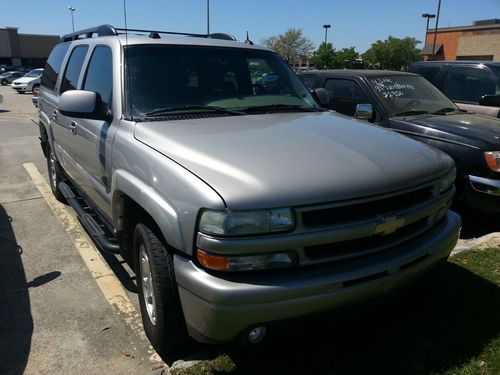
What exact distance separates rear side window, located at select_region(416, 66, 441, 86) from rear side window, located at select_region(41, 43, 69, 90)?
19.3ft

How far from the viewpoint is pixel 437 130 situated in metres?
5.30

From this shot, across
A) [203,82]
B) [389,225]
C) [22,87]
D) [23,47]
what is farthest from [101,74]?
[23,47]

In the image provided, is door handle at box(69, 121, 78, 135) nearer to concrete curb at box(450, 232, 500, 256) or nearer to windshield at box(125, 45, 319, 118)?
windshield at box(125, 45, 319, 118)

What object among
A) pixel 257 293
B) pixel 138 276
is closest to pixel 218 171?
pixel 257 293

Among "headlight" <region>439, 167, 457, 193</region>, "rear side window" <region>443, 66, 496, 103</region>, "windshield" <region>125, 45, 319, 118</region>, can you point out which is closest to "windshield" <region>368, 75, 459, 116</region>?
"rear side window" <region>443, 66, 496, 103</region>

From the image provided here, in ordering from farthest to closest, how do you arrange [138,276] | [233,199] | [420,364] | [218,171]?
[138,276]
[420,364]
[218,171]
[233,199]

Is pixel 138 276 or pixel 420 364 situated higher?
pixel 138 276

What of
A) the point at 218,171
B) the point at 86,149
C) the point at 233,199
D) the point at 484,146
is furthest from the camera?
the point at 484,146

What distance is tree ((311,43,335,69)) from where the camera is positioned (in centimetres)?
5762

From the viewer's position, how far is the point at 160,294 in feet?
8.21

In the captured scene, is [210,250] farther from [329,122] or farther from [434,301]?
[434,301]

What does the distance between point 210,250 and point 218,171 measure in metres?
A: 0.41

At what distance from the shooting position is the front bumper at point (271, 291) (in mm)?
2162

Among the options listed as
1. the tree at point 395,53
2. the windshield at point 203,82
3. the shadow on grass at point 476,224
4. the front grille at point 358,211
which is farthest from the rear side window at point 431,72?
the tree at point 395,53
